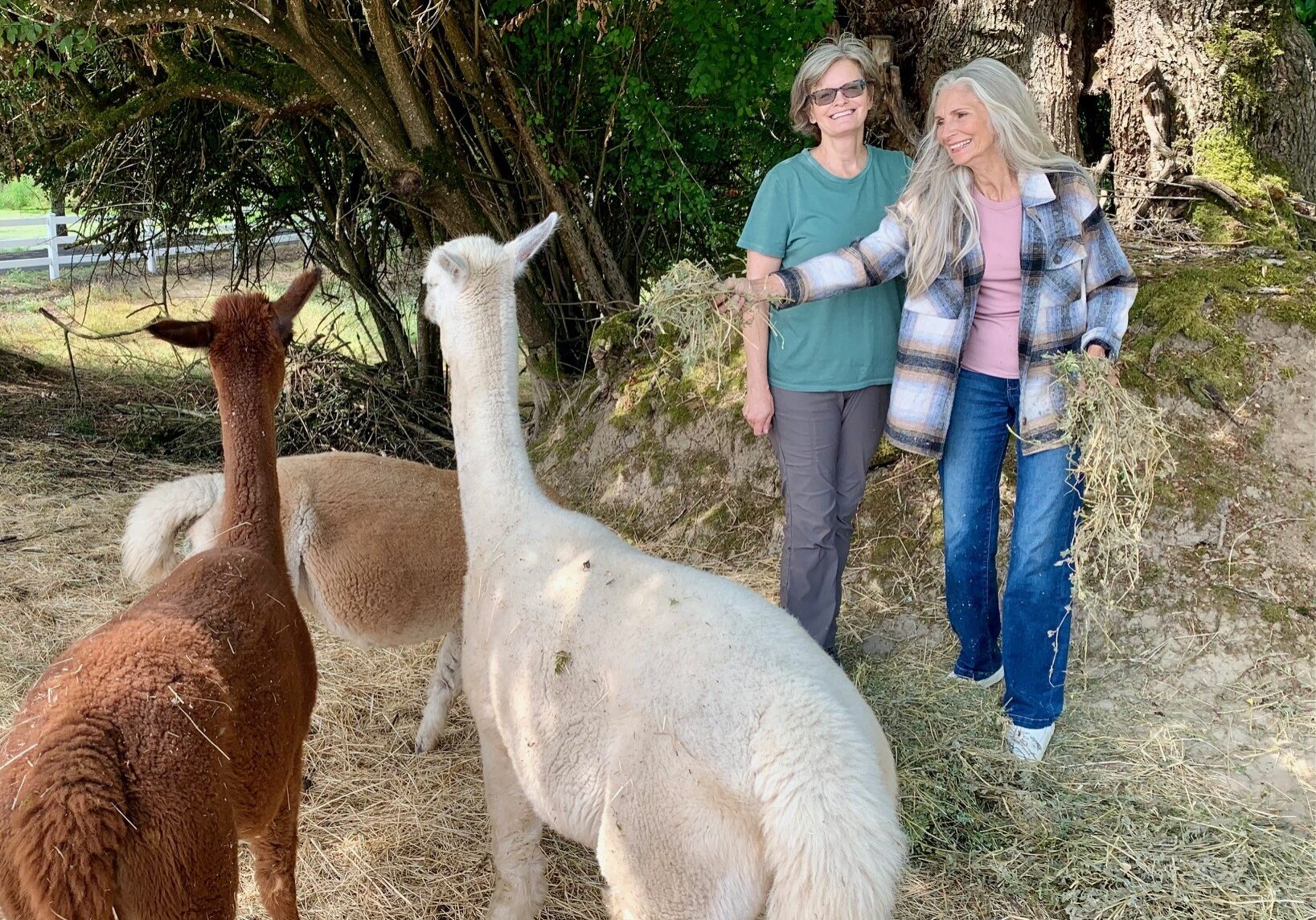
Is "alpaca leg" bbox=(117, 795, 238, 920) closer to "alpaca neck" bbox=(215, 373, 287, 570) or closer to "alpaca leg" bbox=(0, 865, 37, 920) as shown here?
"alpaca leg" bbox=(0, 865, 37, 920)

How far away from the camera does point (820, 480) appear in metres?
3.27

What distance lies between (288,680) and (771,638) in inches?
44.2

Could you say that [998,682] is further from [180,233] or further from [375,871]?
[180,233]

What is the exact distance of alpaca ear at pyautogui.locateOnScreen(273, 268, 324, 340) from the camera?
2.67 m

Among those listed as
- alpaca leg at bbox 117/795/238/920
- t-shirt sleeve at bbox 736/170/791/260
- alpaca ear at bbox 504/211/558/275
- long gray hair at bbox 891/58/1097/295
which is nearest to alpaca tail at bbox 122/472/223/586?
alpaca ear at bbox 504/211/558/275

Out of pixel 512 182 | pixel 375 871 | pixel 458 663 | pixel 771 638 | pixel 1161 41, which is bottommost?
pixel 375 871

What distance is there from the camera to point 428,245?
21.9ft

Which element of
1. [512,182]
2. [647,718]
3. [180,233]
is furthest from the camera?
[180,233]

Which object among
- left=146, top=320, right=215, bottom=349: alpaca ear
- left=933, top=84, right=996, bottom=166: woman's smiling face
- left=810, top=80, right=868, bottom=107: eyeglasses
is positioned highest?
left=810, top=80, right=868, bottom=107: eyeglasses

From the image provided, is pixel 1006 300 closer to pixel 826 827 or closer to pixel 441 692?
pixel 826 827

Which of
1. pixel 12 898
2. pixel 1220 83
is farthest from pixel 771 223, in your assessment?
pixel 1220 83

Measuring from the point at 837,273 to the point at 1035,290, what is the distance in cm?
60

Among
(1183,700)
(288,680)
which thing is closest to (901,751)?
(1183,700)

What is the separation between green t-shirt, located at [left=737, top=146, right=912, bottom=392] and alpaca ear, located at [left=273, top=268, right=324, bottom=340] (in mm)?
1281
